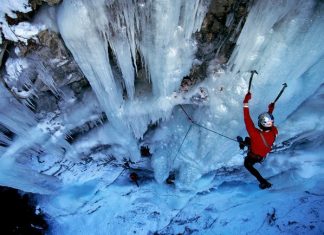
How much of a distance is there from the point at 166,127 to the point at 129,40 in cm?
213

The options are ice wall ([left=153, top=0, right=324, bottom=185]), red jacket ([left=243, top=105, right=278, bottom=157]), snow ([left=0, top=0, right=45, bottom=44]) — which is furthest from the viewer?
red jacket ([left=243, top=105, right=278, bottom=157])

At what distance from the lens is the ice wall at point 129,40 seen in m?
3.33

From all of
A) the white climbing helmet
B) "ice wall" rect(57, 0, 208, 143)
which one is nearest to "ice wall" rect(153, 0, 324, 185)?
"ice wall" rect(57, 0, 208, 143)

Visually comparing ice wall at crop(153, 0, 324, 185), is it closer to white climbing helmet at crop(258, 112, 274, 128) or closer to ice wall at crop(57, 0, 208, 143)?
ice wall at crop(57, 0, 208, 143)

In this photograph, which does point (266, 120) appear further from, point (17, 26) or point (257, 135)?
point (17, 26)

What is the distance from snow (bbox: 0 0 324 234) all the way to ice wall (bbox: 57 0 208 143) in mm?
13

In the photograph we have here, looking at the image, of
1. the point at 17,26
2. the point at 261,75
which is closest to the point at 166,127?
the point at 261,75

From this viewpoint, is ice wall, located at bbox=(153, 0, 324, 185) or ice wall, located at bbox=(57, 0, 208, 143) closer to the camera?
ice wall, located at bbox=(57, 0, 208, 143)

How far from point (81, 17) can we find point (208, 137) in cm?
289

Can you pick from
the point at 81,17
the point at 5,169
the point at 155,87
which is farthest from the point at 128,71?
the point at 5,169

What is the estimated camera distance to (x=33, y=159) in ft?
18.8

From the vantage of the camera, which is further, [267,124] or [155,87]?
[155,87]

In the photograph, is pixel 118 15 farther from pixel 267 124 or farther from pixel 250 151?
pixel 250 151

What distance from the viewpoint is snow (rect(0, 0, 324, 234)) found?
11.6ft
